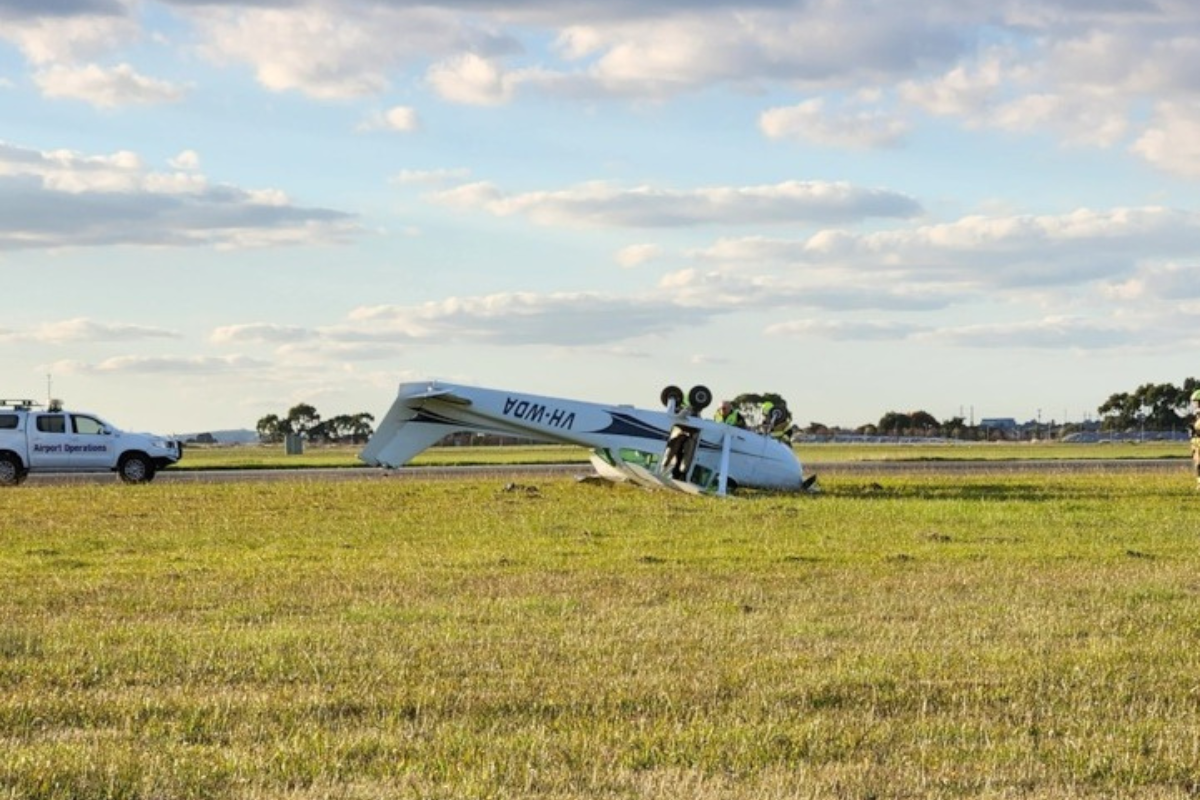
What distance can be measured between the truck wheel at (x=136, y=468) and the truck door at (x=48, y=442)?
4.34 ft

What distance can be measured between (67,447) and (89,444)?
1.70 ft

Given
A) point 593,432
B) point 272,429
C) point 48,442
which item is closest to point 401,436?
point 593,432

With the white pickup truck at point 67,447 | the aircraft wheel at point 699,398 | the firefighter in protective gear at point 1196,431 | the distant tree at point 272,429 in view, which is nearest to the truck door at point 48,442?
the white pickup truck at point 67,447

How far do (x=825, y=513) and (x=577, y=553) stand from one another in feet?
26.3

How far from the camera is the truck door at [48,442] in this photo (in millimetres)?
41219

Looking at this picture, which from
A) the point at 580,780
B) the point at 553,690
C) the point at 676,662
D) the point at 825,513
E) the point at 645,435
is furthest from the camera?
the point at 645,435

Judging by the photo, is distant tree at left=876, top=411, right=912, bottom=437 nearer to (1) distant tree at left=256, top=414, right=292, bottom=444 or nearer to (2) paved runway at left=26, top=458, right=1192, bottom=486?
(1) distant tree at left=256, top=414, right=292, bottom=444

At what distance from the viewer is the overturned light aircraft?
3394 centimetres

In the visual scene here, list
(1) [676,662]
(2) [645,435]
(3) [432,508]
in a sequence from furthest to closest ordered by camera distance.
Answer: (2) [645,435]
(3) [432,508]
(1) [676,662]

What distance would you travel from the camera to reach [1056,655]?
39.5 ft

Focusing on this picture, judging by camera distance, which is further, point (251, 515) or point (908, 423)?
point (908, 423)

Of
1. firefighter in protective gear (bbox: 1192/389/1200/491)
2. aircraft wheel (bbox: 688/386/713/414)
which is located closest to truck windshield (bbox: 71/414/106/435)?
aircraft wheel (bbox: 688/386/713/414)

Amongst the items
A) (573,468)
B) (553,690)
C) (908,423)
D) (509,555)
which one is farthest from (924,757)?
(908,423)

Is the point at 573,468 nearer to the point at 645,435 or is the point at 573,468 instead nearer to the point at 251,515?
the point at 645,435
